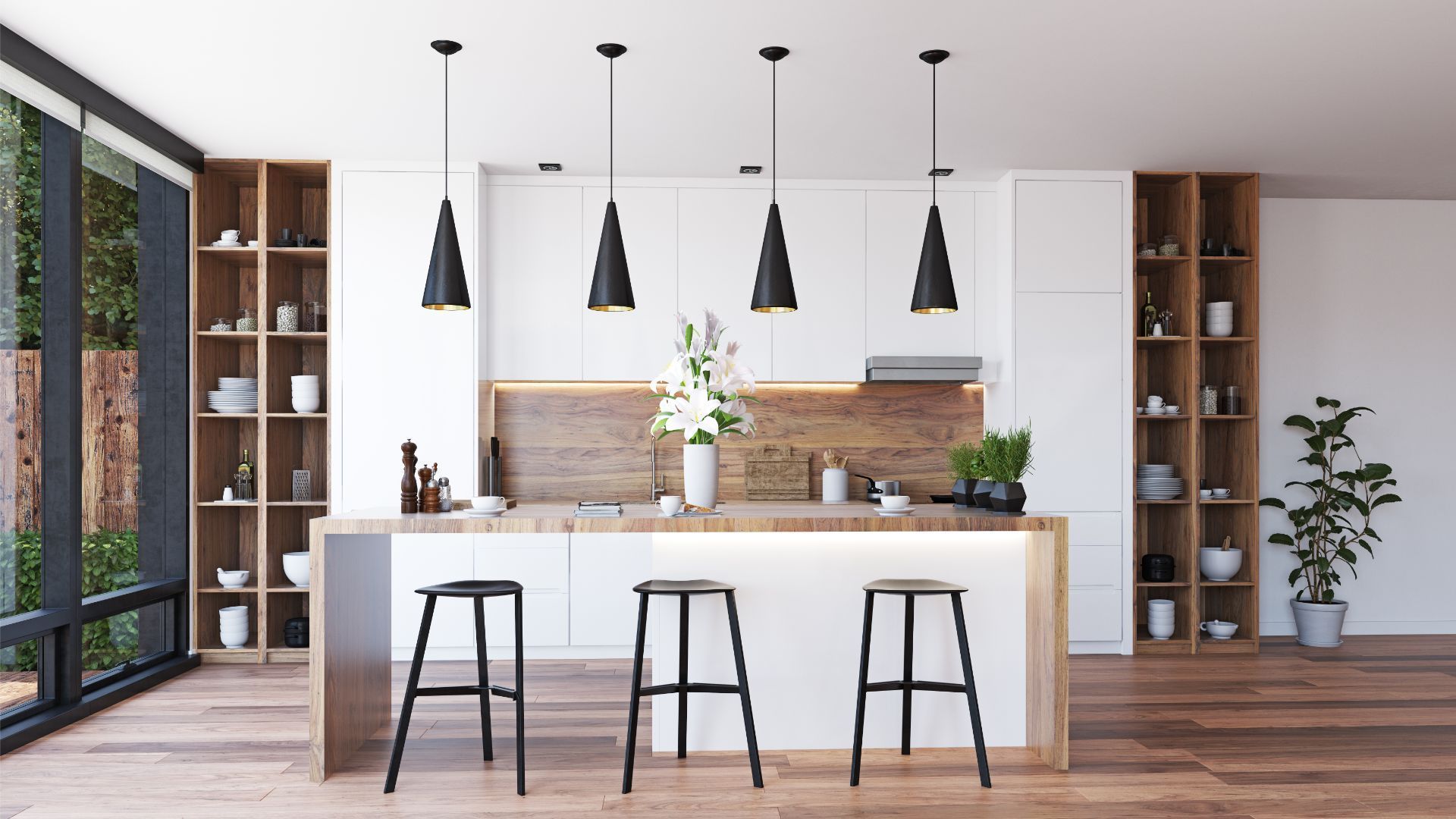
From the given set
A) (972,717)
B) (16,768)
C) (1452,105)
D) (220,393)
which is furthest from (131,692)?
(1452,105)

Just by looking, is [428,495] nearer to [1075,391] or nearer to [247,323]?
[247,323]

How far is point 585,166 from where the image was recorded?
568 centimetres

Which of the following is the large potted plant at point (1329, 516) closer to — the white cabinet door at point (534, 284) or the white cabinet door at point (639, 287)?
the white cabinet door at point (639, 287)

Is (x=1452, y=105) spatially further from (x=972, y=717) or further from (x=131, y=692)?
(x=131, y=692)

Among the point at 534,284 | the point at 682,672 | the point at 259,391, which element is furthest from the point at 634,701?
the point at 259,391

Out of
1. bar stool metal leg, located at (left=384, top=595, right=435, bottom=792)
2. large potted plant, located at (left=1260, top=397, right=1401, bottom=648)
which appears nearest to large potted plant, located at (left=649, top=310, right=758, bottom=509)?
bar stool metal leg, located at (left=384, top=595, right=435, bottom=792)

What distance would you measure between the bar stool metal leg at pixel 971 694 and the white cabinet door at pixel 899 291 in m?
2.63

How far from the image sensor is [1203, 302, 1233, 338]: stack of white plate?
5863mm

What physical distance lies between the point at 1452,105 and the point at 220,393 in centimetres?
640

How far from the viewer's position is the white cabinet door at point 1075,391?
5734 millimetres

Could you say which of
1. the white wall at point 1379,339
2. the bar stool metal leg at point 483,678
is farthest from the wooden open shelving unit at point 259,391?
the white wall at point 1379,339

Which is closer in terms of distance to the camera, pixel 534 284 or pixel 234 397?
pixel 234 397

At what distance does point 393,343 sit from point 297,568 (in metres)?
1.34

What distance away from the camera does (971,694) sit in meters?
3.50
